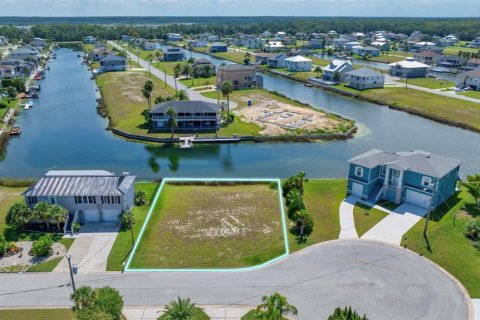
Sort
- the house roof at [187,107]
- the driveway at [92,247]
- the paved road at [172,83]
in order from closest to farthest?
the driveway at [92,247] < the house roof at [187,107] < the paved road at [172,83]

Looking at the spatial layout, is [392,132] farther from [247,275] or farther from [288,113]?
[247,275]

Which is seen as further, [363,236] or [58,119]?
[58,119]

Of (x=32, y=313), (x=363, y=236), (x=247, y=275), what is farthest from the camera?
(x=363, y=236)

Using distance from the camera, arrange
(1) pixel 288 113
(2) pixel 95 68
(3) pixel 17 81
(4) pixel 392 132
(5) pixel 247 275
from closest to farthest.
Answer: (5) pixel 247 275 < (4) pixel 392 132 < (1) pixel 288 113 < (3) pixel 17 81 < (2) pixel 95 68

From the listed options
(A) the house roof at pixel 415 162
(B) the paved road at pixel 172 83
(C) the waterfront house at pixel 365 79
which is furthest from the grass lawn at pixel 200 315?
(C) the waterfront house at pixel 365 79

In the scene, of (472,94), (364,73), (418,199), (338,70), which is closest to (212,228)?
(418,199)

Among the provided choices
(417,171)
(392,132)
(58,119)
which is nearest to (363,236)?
(417,171)

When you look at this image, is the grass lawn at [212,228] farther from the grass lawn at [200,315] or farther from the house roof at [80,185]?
the grass lawn at [200,315]
